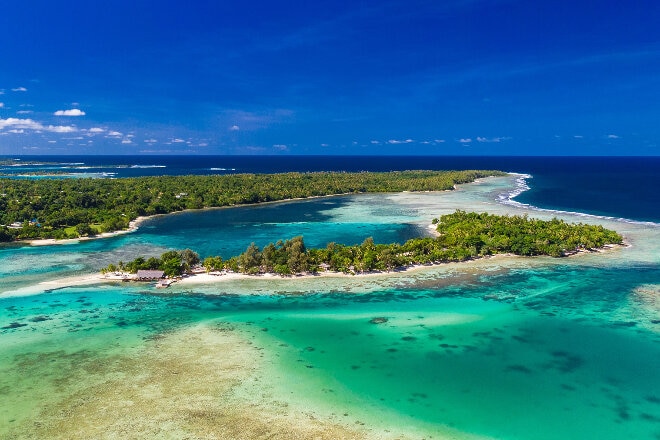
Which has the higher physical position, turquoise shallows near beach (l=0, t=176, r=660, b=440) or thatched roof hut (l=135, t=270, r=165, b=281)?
thatched roof hut (l=135, t=270, r=165, b=281)

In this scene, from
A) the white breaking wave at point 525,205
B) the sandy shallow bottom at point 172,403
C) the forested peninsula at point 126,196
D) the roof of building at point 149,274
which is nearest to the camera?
the sandy shallow bottom at point 172,403

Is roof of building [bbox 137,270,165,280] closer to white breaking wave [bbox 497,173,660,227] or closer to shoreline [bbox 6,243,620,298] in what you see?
shoreline [bbox 6,243,620,298]

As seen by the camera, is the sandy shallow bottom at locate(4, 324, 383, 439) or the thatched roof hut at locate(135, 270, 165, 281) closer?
the sandy shallow bottom at locate(4, 324, 383, 439)

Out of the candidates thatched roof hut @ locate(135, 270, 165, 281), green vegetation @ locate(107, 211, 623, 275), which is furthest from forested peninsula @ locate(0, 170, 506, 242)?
green vegetation @ locate(107, 211, 623, 275)

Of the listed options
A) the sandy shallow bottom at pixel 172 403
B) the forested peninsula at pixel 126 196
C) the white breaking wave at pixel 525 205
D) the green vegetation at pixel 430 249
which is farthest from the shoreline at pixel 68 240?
the white breaking wave at pixel 525 205

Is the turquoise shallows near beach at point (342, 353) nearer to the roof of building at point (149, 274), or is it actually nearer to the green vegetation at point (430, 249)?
the roof of building at point (149, 274)

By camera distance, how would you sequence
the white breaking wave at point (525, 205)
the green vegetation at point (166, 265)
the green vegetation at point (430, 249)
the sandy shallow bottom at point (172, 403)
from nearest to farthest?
the sandy shallow bottom at point (172, 403) → the green vegetation at point (166, 265) → the green vegetation at point (430, 249) → the white breaking wave at point (525, 205)
